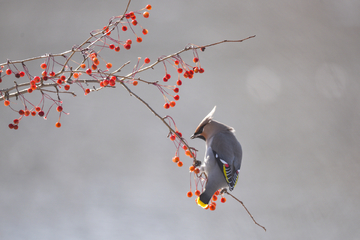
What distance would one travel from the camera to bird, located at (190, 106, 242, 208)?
1.25m

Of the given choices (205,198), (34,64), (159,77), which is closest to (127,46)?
(205,198)

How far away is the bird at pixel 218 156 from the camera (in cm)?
Result: 125

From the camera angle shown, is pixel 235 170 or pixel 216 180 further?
pixel 235 170

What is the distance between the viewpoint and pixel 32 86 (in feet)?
2.77

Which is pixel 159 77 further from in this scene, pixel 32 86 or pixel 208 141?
pixel 32 86

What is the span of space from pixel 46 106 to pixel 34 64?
A: 1.41ft

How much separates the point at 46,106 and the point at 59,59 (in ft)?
1.51

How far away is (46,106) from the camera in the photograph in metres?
2.98

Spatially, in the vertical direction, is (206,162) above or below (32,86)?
below

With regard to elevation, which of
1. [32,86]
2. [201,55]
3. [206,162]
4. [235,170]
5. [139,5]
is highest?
[139,5]

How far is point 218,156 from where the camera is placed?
Result: 4.42ft

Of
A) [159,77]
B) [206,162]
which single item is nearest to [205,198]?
[206,162]

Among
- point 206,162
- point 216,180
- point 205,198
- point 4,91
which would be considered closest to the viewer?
point 4,91

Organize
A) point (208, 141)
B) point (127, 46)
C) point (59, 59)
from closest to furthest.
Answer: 1. point (127, 46)
2. point (208, 141)
3. point (59, 59)
